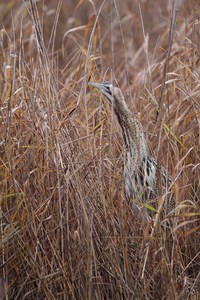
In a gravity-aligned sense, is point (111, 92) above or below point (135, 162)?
above

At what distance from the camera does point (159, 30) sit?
4.85 metres

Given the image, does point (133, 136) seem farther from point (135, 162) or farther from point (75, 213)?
point (75, 213)

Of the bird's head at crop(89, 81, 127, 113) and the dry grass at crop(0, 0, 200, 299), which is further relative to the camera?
the bird's head at crop(89, 81, 127, 113)

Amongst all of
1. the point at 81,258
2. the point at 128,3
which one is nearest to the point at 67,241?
the point at 81,258

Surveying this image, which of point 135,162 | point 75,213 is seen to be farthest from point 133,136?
point 75,213

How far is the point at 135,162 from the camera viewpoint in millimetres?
2615

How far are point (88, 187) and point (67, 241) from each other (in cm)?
23

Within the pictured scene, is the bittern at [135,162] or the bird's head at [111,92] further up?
the bird's head at [111,92]

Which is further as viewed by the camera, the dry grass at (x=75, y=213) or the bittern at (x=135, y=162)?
the bittern at (x=135, y=162)

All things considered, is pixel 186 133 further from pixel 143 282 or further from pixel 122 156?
pixel 143 282

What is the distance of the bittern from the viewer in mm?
2564

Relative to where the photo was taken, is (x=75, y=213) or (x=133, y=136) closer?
(x=75, y=213)

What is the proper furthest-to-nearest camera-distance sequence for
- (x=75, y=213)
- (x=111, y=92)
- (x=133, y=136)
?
(x=133, y=136) → (x=111, y=92) → (x=75, y=213)

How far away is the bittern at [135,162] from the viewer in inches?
101
